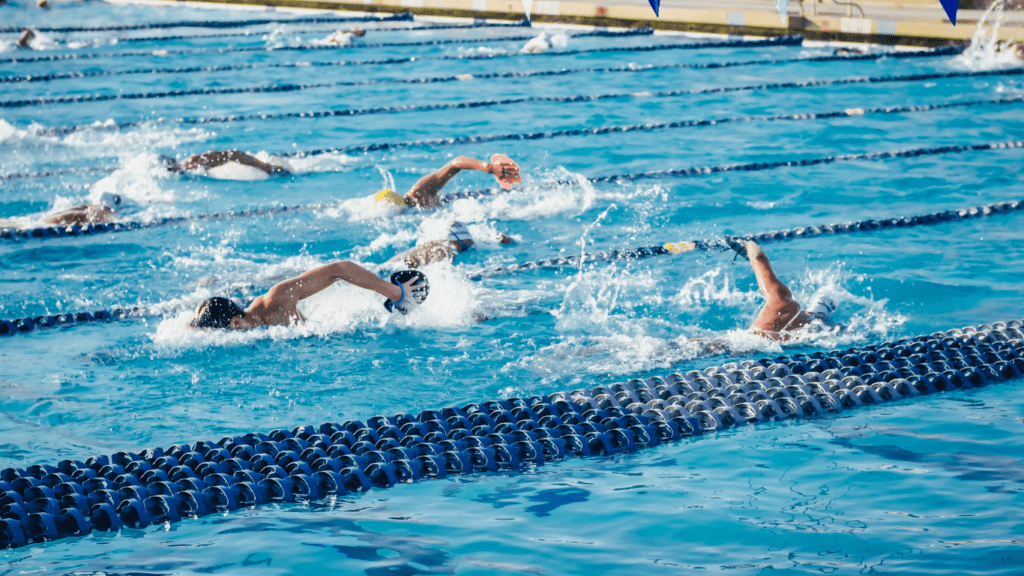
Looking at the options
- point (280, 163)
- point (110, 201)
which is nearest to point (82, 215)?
point (110, 201)

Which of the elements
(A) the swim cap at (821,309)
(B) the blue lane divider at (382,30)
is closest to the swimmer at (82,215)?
(A) the swim cap at (821,309)

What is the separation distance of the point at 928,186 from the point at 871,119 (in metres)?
2.19

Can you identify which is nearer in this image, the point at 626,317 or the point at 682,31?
the point at 626,317

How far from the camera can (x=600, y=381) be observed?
4.21m

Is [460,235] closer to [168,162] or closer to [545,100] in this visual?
[168,162]

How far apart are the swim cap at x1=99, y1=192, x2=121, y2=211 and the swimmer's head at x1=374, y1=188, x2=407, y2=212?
72.2 inches

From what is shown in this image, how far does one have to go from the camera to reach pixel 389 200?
651cm

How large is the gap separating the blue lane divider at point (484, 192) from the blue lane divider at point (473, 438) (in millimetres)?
3274

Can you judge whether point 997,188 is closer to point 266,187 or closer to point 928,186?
point 928,186

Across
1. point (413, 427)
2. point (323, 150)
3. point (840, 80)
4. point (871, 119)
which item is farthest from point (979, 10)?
point (413, 427)

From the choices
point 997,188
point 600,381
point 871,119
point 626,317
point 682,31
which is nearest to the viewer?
point 600,381

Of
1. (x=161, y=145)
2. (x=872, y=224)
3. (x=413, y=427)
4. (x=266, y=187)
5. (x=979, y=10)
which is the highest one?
(x=979, y=10)

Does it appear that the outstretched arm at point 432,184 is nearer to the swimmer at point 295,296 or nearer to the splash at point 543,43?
the swimmer at point 295,296

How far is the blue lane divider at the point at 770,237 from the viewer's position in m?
5.71
